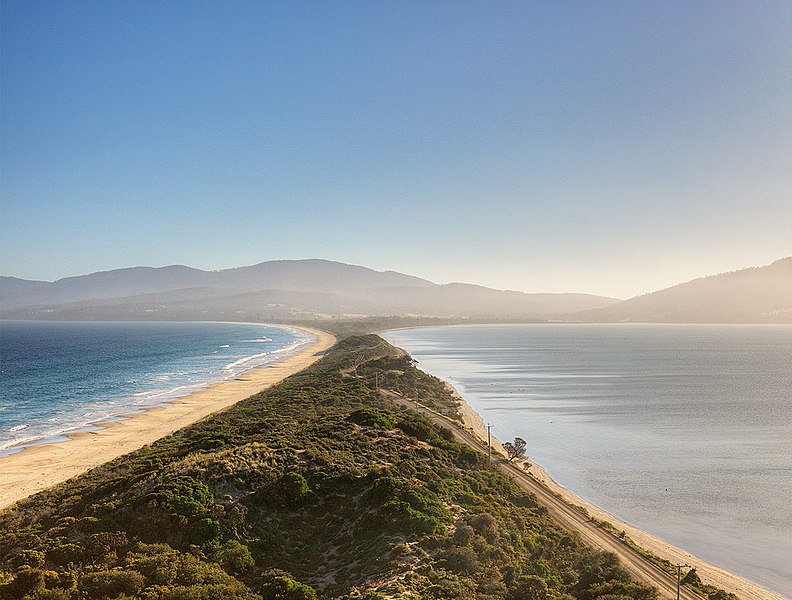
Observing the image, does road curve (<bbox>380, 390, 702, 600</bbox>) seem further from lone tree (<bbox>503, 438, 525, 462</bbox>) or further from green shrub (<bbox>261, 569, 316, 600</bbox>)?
green shrub (<bbox>261, 569, 316, 600</bbox>)

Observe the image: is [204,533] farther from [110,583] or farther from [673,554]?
[673,554]

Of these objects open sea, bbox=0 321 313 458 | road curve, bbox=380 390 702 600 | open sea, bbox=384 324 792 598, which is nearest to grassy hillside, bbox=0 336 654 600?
road curve, bbox=380 390 702 600

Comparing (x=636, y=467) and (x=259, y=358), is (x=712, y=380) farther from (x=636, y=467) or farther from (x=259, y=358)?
(x=259, y=358)

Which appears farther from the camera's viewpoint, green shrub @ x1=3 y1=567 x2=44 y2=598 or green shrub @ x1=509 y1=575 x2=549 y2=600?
green shrub @ x1=509 y1=575 x2=549 y2=600

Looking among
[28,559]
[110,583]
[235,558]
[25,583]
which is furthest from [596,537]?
[28,559]

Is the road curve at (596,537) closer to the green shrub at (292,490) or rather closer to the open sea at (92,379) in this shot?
the green shrub at (292,490)

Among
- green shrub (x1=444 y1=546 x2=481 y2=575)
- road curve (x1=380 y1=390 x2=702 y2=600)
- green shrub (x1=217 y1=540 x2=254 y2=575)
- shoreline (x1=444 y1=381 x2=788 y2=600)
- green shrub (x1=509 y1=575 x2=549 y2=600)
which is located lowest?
shoreline (x1=444 y1=381 x2=788 y2=600)

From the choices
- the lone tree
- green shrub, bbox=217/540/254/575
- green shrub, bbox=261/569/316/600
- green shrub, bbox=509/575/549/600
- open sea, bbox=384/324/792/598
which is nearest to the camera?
green shrub, bbox=261/569/316/600
